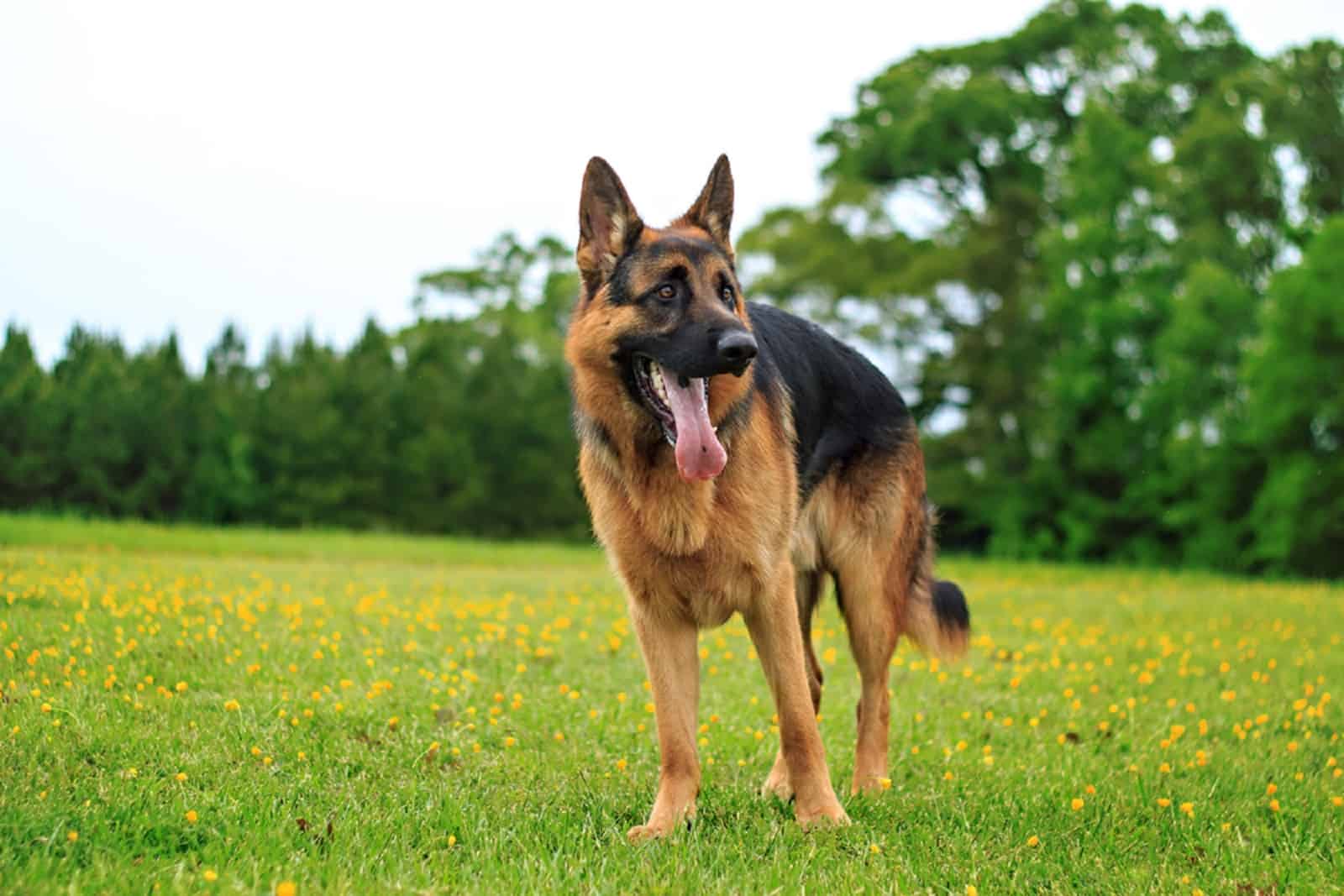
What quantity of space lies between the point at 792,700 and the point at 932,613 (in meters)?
1.78

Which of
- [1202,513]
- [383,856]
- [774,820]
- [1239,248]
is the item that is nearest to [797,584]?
[774,820]

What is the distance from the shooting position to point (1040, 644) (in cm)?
1240

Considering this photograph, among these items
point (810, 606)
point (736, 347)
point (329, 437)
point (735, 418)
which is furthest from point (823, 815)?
point (329, 437)

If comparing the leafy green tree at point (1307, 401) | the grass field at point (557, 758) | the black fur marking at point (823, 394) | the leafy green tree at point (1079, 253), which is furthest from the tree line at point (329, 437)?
the black fur marking at point (823, 394)

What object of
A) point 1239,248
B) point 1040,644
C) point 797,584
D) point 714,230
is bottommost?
point 1040,644

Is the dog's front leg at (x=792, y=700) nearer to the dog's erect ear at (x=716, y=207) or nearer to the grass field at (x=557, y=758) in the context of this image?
the grass field at (x=557, y=758)

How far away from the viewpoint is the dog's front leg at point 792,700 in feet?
17.4

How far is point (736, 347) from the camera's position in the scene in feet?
15.5

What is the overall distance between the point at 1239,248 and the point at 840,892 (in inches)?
1199

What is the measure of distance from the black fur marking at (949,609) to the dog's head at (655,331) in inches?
90.9

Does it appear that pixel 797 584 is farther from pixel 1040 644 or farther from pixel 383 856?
pixel 1040 644

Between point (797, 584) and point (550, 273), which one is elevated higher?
point (550, 273)

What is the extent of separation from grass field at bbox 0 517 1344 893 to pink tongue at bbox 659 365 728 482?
4.90 feet

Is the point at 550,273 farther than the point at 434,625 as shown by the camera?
Yes
